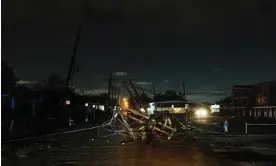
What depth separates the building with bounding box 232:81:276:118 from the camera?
208 ft

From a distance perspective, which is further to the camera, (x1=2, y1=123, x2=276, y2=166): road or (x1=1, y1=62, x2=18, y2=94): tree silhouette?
(x1=1, y1=62, x2=18, y2=94): tree silhouette

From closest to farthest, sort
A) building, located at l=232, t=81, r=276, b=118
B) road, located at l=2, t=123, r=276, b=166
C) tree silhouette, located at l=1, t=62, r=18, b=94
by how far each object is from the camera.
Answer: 1. road, located at l=2, t=123, r=276, b=166
2. tree silhouette, located at l=1, t=62, r=18, b=94
3. building, located at l=232, t=81, r=276, b=118

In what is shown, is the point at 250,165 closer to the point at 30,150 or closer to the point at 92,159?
the point at 92,159

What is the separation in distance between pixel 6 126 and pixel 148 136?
9.03 m

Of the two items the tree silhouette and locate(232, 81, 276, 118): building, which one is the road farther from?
locate(232, 81, 276, 118): building

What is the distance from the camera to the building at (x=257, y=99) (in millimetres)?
63534

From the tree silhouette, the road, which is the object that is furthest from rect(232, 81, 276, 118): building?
the road

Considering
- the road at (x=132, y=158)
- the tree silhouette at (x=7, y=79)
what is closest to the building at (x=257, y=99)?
the tree silhouette at (x=7, y=79)

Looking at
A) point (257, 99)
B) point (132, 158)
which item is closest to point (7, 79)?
point (132, 158)

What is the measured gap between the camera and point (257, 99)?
7069 centimetres

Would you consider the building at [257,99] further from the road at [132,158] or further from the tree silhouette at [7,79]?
the road at [132,158]

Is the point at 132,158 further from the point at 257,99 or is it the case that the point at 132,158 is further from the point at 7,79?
the point at 257,99

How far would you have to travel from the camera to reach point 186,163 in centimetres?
1463

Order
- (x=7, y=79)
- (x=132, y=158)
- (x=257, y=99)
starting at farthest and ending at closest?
(x=257, y=99)
(x=7, y=79)
(x=132, y=158)
